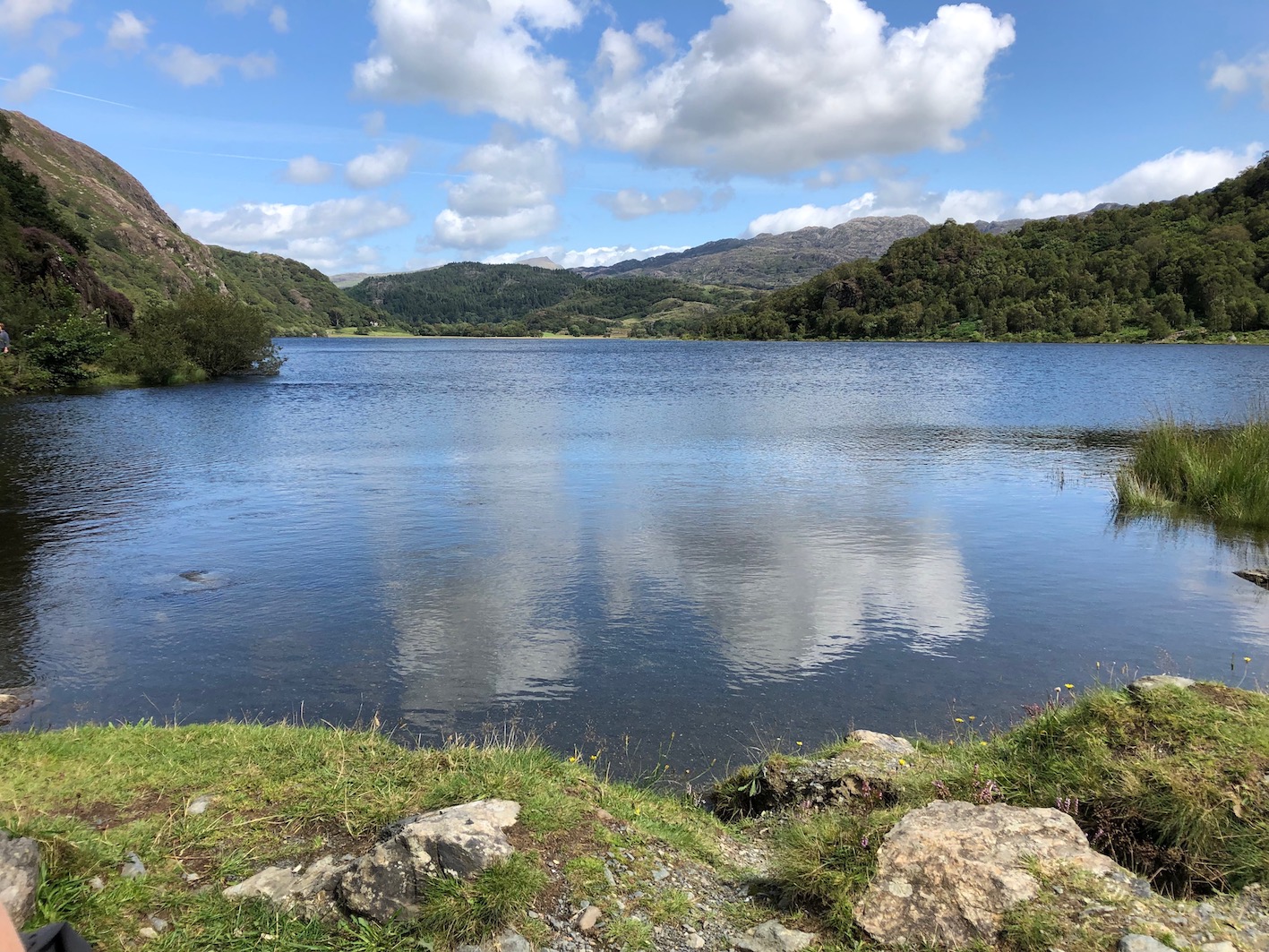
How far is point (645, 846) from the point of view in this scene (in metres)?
5.61

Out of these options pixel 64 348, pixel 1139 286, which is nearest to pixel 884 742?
pixel 64 348

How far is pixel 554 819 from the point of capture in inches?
216

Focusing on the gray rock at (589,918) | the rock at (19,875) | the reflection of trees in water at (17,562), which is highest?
the rock at (19,875)

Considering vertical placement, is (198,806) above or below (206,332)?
below

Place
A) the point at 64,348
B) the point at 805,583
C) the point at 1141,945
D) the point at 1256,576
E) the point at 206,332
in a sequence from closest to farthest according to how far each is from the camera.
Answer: the point at 1141,945
the point at 805,583
the point at 1256,576
the point at 64,348
the point at 206,332

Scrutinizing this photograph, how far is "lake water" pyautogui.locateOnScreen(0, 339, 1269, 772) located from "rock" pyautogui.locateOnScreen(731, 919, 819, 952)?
3.90 metres

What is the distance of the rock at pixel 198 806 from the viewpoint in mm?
5512

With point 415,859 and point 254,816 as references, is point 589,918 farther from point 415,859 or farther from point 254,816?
point 254,816

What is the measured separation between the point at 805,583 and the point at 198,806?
11316 mm

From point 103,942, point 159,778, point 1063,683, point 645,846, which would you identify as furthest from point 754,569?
point 103,942

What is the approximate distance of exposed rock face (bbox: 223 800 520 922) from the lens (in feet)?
15.0

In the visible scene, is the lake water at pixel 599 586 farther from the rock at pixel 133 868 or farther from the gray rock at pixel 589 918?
the rock at pixel 133 868

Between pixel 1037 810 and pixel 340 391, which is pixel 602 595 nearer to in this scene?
pixel 1037 810

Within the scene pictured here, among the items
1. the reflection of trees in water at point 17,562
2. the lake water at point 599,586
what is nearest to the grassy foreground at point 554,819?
the lake water at point 599,586
